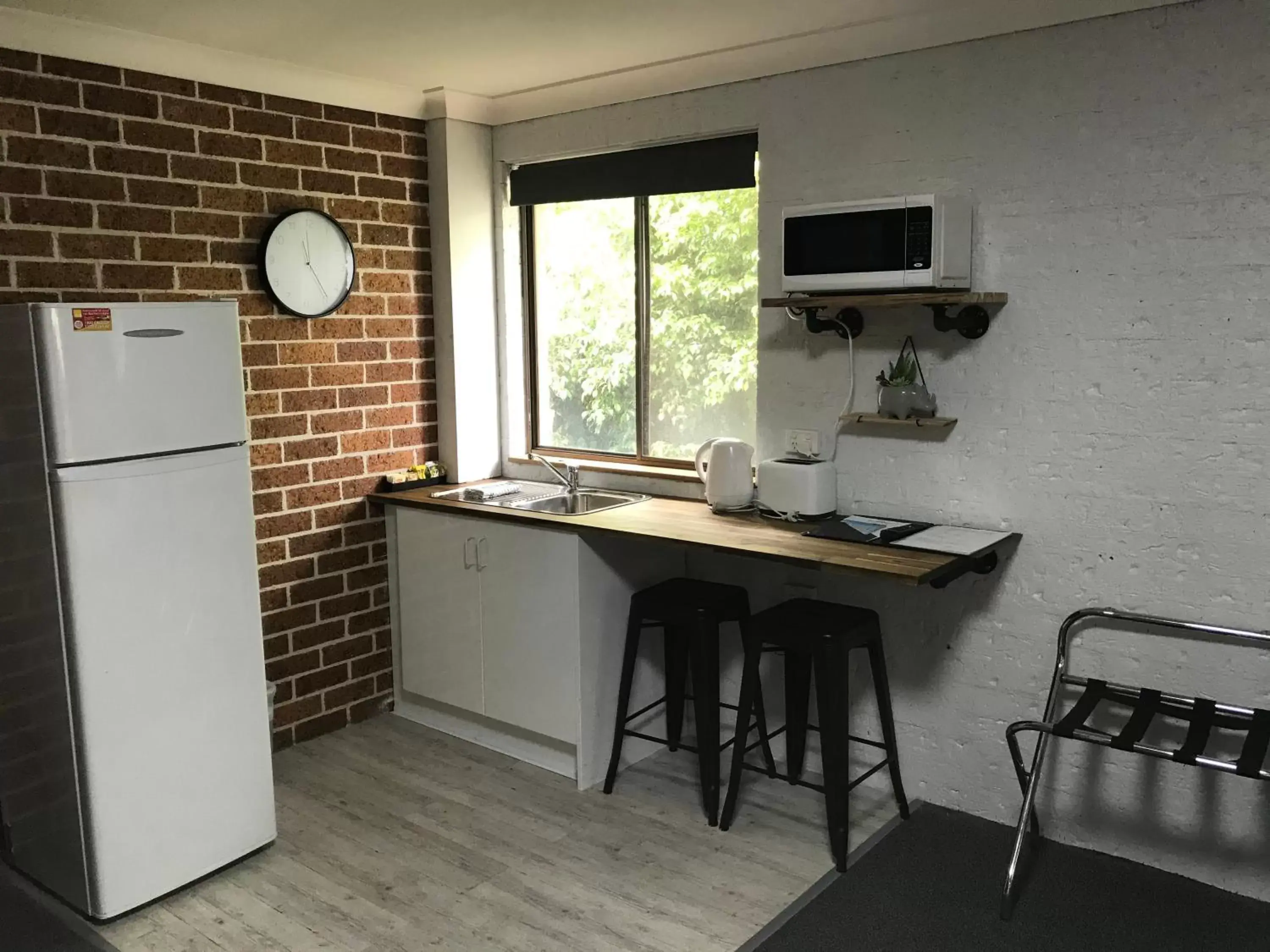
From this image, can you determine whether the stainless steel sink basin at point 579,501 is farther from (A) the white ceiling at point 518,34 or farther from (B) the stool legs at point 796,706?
(A) the white ceiling at point 518,34

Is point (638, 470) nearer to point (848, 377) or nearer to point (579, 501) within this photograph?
point (579, 501)

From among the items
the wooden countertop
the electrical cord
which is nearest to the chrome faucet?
the wooden countertop

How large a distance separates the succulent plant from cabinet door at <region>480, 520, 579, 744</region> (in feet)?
3.37

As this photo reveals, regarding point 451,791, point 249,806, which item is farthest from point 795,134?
point 249,806

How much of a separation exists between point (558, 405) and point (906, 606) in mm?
1613

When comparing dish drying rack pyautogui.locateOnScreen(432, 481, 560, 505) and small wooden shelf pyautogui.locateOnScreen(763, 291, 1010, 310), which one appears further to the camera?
dish drying rack pyautogui.locateOnScreen(432, 481, 560, 505)

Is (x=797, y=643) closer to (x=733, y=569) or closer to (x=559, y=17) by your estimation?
(x=733, y=569)

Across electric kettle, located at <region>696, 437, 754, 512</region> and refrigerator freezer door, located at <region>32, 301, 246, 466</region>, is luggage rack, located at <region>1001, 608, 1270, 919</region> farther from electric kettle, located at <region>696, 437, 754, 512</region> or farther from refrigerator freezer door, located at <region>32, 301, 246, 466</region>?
refrigerator freezer door, located at <region>32, 301, 246, 466</region>

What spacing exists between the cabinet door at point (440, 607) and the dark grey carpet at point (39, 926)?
4.37 ft

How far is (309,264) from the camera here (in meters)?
3.42

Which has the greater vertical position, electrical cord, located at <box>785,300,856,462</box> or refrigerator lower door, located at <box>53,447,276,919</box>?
electrical cord, located at <box>785,300,856,462</box>

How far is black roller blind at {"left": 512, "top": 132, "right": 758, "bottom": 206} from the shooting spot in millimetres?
3275

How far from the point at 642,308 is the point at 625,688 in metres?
1.33

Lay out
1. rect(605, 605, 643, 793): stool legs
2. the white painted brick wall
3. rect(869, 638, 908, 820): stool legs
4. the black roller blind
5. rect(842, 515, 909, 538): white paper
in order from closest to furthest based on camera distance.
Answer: the white painted brick wall
rect(842, 515, 909, 538): white paper
rect(869, 638, 908, 820): stool legs
rect(605, 605, 643, 793): stool legs
the black roller blind
